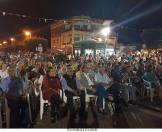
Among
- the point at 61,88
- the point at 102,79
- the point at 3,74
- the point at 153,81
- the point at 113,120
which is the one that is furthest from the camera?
the point at 153,81

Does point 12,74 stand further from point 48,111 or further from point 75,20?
point 75,20

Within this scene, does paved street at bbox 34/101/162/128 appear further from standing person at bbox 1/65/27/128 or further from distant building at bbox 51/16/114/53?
distant building at bbox 51/16/114/53

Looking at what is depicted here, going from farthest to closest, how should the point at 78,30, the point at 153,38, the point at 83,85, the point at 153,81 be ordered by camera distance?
the point at 78,30 → the point at 153,38 → the point at 153,81 → the point at 83,85

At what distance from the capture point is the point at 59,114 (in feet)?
24.4

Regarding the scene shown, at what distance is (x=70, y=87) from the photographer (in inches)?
319

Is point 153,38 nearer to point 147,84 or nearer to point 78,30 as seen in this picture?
point 78,30

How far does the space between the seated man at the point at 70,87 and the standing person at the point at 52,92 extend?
503mm

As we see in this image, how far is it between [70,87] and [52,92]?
38.4 inches

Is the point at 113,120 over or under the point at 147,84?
under

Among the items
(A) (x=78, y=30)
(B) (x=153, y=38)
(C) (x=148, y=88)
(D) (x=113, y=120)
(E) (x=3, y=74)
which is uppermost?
(A) (x=78, y=30)

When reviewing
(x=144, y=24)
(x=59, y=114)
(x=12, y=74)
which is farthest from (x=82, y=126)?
(x=144, y=24)

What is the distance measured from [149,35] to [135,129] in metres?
25.4

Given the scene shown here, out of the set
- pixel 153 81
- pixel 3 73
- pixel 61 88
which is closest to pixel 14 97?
pixel 61 88

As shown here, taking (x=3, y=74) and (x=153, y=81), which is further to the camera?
(x=153, y=81)
